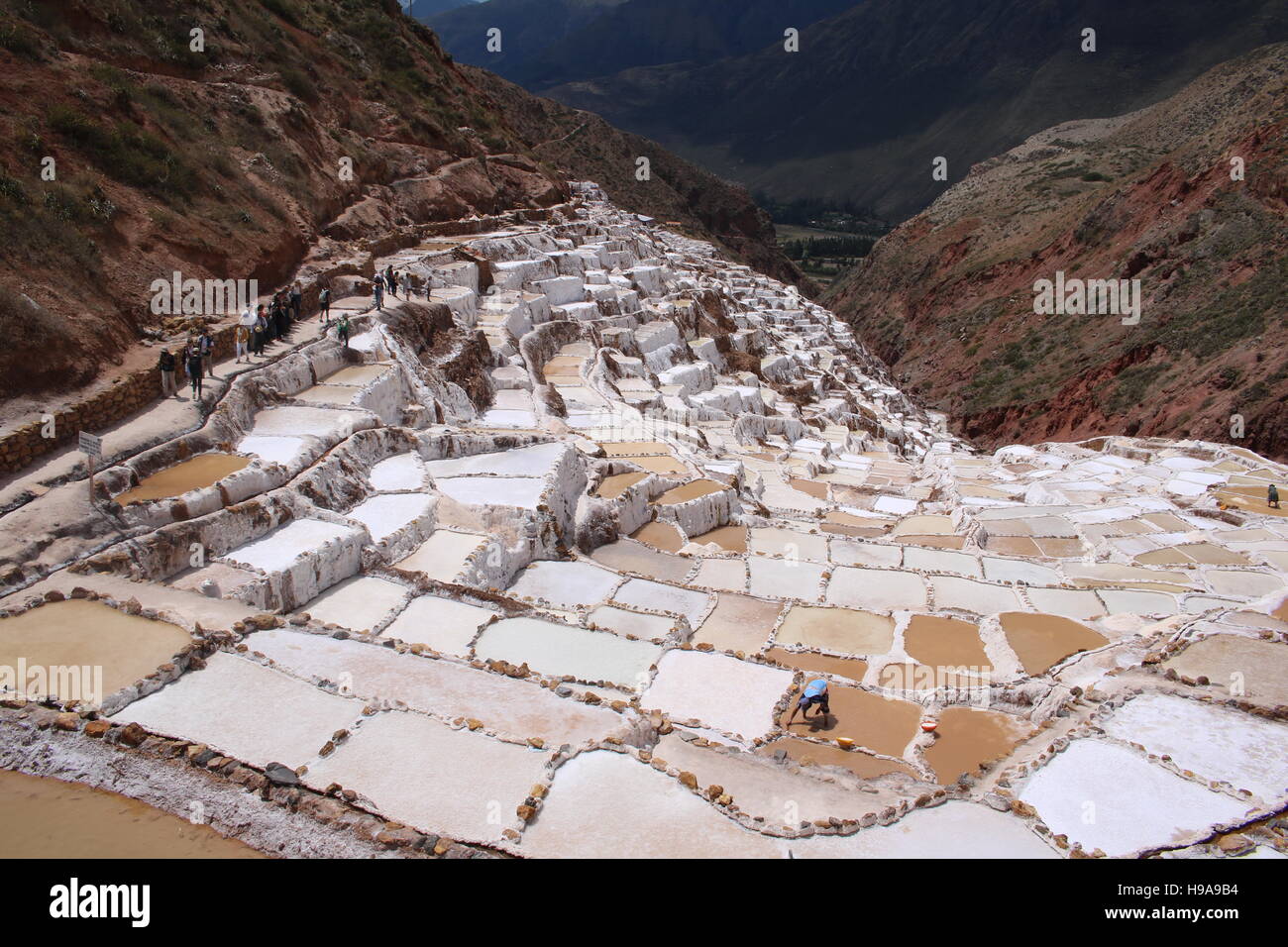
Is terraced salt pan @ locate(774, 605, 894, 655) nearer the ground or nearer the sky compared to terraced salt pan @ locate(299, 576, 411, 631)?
nearer the ground

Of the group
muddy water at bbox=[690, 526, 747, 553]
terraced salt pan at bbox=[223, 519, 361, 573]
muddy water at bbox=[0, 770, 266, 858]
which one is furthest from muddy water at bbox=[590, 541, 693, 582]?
muddy water at bbox=[0, 770, 266, 858]

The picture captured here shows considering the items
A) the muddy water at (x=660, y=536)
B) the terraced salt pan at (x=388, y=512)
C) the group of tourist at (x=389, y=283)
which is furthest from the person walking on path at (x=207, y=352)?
the muddy water at (x=660, y=536)

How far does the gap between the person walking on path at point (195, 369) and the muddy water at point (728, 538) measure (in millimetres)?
8129

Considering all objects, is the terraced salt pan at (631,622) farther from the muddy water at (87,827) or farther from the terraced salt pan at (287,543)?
the muddy water at (87,827)

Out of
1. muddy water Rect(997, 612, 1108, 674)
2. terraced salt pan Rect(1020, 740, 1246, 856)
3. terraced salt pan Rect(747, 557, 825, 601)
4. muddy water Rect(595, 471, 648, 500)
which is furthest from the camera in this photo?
muddy water Rect(595, 471, 648, 500)

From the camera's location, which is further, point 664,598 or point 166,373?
point 166,373

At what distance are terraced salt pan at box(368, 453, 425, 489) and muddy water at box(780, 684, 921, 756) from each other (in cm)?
671

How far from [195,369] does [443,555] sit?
4.56 metres

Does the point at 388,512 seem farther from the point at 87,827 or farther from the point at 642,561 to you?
the point at 87,827

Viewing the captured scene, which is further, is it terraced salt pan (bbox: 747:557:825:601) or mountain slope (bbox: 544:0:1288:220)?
mountain slope (bbox: 544:0:1288:220)

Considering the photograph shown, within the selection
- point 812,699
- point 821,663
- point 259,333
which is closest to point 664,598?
point 821,663

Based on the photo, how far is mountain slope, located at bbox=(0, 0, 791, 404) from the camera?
13062 mm

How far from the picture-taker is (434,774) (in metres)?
6.51

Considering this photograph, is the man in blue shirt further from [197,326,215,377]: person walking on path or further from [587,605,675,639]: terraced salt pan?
[197,326,215,377]: person walking on path
